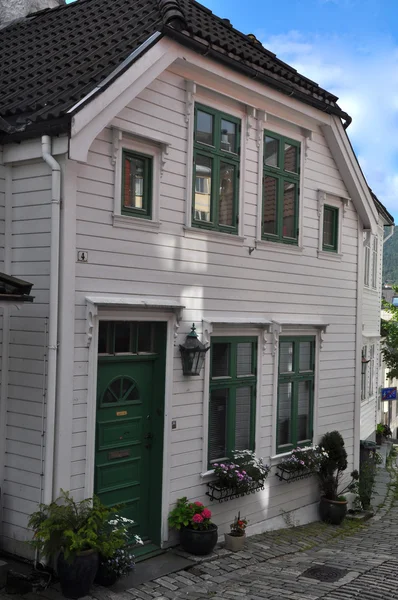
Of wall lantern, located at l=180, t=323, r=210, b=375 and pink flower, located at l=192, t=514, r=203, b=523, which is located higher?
wall lantern, located at l=180, t=323, r=210, b=375

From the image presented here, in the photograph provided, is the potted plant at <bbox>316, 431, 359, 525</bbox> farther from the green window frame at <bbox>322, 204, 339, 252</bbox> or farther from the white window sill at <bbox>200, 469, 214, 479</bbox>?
the green window frame at <bbox>322, 204, 339, 252</bbox>

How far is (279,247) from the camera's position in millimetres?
10930

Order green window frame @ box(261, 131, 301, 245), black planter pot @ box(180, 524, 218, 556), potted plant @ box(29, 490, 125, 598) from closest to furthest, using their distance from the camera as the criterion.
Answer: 1. potted plant @ box(29, 490, 125, 598)
2. black planter pot @ box(180, 524, 218, 556)
3. green window frame @ box(261, 131, 301, 245)

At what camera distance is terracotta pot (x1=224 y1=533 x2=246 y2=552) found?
9227 millimetres

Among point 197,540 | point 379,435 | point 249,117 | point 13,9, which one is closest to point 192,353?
point 197,540

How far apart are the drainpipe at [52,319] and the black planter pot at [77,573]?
2.46ft

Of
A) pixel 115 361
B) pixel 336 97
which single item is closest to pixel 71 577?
pixel 115 361

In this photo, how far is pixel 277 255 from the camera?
10.9m

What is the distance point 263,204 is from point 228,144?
1.14 metres

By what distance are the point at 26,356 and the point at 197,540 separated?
319 cm

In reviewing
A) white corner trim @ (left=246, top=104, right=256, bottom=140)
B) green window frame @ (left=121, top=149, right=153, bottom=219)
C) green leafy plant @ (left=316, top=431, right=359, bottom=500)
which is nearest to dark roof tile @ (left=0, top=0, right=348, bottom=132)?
white corner trim @ (left=246, top=104, right=256, bottom=140)

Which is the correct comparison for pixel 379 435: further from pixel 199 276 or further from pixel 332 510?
pixel 199 276

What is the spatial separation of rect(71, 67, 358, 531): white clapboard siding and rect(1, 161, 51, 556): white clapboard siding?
1.27ft

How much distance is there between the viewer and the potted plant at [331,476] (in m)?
11.9
